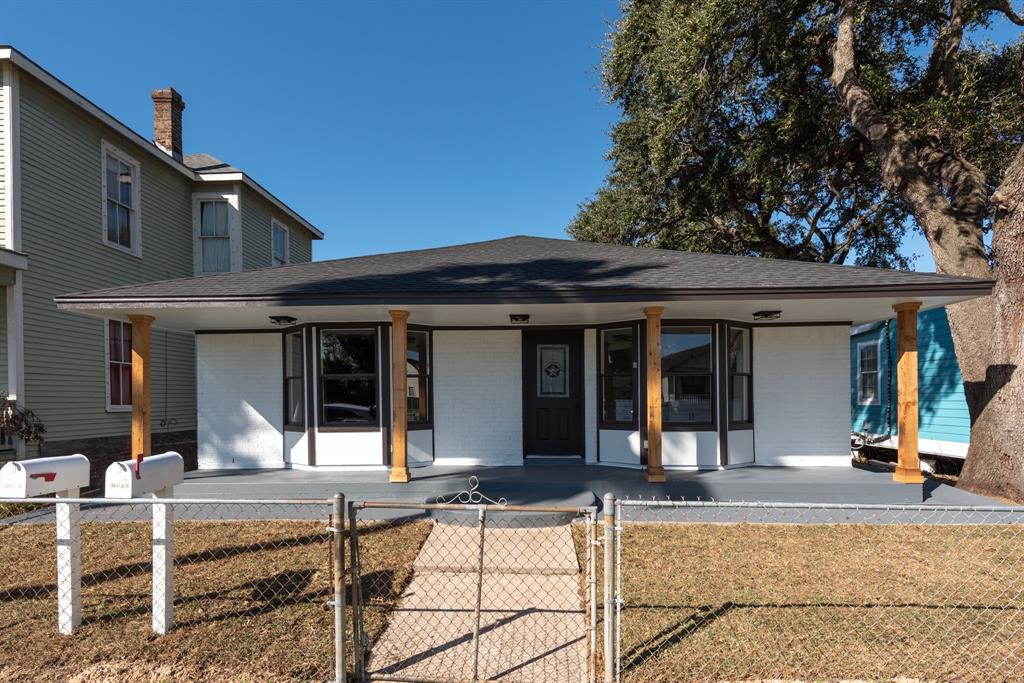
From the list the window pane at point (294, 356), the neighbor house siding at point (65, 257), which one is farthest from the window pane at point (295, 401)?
the neighbor house siding at point (65, 257)

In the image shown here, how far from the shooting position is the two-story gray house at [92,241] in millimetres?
9898

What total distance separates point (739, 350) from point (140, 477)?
8265 millimetres

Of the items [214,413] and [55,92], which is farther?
[55,92]

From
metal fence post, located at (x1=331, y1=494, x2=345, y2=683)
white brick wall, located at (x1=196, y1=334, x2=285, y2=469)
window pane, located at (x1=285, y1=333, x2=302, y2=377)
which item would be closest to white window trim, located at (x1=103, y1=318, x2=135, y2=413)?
white brick wall, located at (x1=196, y1=334, x2=285, y2=469)

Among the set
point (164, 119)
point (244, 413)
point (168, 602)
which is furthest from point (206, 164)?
point (168, 602)

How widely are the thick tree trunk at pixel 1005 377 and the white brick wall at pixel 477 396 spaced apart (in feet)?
22.8

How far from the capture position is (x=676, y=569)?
205 inches

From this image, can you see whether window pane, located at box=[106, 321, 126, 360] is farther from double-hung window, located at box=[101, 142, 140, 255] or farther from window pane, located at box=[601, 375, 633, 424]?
window pane, located at box=[601, 375, 633, 424]

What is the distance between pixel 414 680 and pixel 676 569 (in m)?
2.73

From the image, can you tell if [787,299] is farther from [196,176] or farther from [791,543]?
[196,176]

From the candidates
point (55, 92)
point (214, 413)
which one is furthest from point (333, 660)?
point (55, 92)

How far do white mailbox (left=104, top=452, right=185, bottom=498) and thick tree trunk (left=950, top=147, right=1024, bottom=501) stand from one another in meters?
10.3

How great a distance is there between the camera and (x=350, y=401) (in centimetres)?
920

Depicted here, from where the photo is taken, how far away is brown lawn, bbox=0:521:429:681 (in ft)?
11.6
